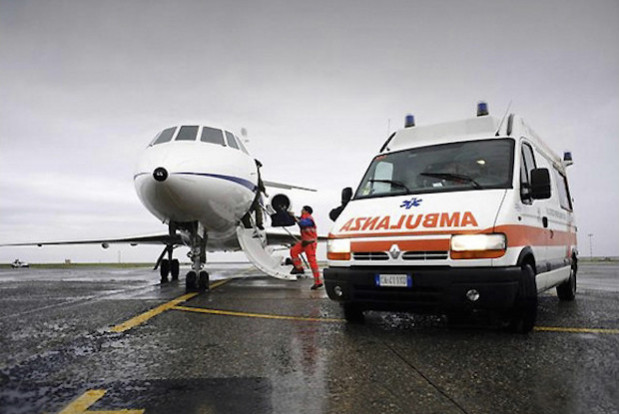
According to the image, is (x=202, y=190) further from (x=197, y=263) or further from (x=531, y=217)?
(x=531, y=217)

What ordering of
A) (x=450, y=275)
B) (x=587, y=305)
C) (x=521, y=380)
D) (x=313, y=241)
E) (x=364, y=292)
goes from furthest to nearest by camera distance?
(x=313, y=241), (x=587, y=305), (x=364, y=292), (x=450, y=275), (x=521, y=380)

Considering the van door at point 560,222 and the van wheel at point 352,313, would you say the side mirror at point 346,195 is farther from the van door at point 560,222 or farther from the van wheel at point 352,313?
the van door at point 560,222

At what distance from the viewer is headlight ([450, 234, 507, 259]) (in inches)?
162

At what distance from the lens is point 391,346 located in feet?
13.3

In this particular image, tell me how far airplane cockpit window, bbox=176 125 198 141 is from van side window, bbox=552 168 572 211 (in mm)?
6325

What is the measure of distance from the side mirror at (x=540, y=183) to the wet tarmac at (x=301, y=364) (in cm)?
141

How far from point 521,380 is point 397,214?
208 centimetres

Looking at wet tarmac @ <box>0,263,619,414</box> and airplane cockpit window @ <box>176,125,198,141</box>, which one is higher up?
airplane cockpit window @ <box>176,125,198,141</box>

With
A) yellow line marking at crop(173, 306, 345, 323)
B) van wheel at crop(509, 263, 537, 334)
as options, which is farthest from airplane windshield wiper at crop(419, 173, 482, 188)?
yellow line marking at crop(173, 306, 345, 323)

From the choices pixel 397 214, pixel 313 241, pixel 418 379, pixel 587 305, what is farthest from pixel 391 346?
pixel 313 241

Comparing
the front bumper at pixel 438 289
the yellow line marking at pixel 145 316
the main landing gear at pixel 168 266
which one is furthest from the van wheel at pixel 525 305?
the main landing gear at pixel 168 266

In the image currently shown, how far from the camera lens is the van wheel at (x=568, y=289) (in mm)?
7158

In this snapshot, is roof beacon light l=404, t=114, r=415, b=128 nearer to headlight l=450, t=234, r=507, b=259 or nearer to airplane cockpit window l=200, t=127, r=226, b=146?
headlight l=450, t=234, r=507, b=259

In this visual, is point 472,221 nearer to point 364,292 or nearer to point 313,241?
point 364,292
